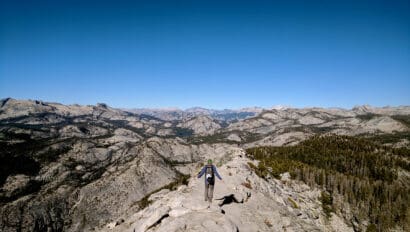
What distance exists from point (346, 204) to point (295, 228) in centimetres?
11245

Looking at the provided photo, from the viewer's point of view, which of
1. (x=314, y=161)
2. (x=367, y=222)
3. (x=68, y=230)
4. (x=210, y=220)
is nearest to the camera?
(x=210, y=220)

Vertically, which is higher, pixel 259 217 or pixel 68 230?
pixel 259 217

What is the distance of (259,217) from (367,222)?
118 m

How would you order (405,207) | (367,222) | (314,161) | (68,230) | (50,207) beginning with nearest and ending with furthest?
(367,222)
(405,207)
(68,230)
(50,207)
(314,161)

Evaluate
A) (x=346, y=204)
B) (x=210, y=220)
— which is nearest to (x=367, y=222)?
(x=346, y=204)

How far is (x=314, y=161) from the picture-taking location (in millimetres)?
194000

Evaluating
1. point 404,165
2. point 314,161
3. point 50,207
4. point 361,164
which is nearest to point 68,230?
point 50,207

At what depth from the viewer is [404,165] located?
7800 inches

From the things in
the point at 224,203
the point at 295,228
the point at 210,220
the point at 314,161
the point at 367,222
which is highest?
the point at 210,220

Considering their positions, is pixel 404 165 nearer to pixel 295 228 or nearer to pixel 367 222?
pixel 367 222

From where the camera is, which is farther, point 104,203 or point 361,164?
point 361,164

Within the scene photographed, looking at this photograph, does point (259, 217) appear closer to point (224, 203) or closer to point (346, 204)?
point (224, 203)

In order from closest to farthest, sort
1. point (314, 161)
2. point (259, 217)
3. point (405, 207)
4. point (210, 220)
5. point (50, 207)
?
point (210, 220) → point (259, 217) → point (405, 207) → point (50, 207) → point (314, 161)

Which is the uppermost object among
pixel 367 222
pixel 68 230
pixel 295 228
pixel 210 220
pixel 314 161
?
pixel 210 220
